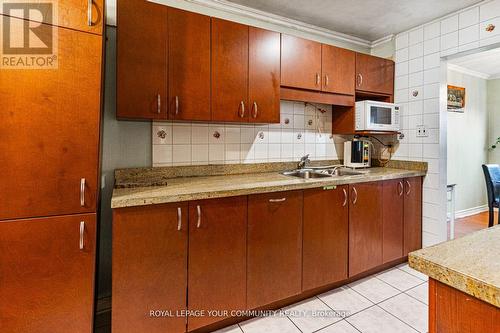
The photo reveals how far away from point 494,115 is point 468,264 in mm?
5736

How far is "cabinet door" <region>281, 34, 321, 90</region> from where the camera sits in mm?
2152

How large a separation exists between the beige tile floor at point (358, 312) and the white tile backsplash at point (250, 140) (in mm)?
1254

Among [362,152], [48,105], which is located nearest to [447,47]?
[362,152]

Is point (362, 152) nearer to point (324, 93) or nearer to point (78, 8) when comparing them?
point (324, 93)

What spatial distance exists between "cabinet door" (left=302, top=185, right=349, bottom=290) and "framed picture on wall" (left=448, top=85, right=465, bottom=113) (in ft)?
11.0

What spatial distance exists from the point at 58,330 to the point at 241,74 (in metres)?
1.86

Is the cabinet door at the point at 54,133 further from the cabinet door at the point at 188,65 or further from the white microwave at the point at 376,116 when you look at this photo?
the white microwave at the point at 376,116

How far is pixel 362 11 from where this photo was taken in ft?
7.83

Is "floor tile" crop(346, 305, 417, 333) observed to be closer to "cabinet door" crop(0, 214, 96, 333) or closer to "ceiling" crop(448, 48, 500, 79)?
"cabinet door" crop(0, 214, 96, 333)

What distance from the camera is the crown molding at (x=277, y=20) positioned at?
2.20 metres

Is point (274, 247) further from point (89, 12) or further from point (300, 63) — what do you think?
point (89, 12)

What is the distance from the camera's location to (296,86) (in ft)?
7.29

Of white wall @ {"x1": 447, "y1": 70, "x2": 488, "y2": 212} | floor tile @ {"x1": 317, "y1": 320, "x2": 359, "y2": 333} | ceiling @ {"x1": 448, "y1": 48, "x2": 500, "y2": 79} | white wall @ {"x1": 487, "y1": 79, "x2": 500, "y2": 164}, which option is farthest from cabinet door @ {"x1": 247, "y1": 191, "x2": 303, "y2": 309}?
white wall @ {"x1": 487, "y1": 79, "x2": 500, "y2": 164}

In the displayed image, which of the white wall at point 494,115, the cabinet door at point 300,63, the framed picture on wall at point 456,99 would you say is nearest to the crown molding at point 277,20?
the cabinet door at point 300,63
